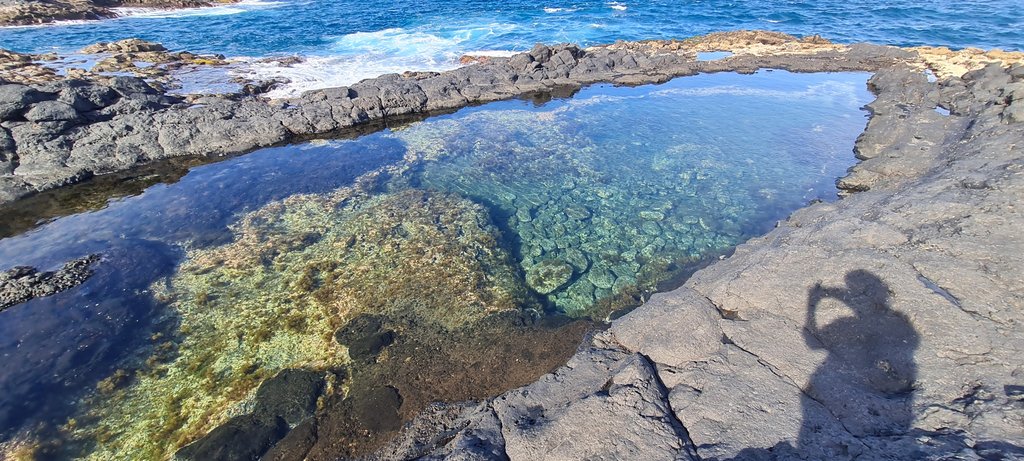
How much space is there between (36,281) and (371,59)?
24200mm

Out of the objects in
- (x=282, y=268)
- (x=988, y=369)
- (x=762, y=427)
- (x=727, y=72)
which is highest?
(x=727, y=72)

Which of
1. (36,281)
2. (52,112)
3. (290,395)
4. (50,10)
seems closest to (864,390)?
(290,395)

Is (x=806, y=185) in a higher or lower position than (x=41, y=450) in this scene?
higher

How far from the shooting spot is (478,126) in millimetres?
19297

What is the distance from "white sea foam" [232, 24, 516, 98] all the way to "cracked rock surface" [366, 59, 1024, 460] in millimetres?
21807

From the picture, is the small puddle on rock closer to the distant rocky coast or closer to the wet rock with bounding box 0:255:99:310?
the wet rock with bounding box 0:255:99:310

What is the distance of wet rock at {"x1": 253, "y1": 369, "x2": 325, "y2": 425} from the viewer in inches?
286

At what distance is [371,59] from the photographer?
30391 mm

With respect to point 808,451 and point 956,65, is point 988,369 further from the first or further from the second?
point 956,65

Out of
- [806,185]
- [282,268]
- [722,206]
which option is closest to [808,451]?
[722,206]

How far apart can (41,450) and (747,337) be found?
34.4ft

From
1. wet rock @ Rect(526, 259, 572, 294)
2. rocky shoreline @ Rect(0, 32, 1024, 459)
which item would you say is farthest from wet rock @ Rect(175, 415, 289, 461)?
wet rock @ Rect(526, 259, 572, 294)

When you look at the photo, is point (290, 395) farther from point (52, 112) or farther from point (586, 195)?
point (52, 112)

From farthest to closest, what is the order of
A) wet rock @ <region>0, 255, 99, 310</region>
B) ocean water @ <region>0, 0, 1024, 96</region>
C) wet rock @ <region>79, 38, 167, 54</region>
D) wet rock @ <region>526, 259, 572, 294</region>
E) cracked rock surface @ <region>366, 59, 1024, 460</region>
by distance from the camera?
wet rock @ <region>79, 38, 167, 54</region> → ocean water @ <region>0, 0, 1024, 96</region> → wet rock @ <region>526, 259, 572, 294</region> → wet rock @ <region>0, 255, 99, 310</region> → cracked rock surface @ <region>366, 59, 1024, 460</region>
